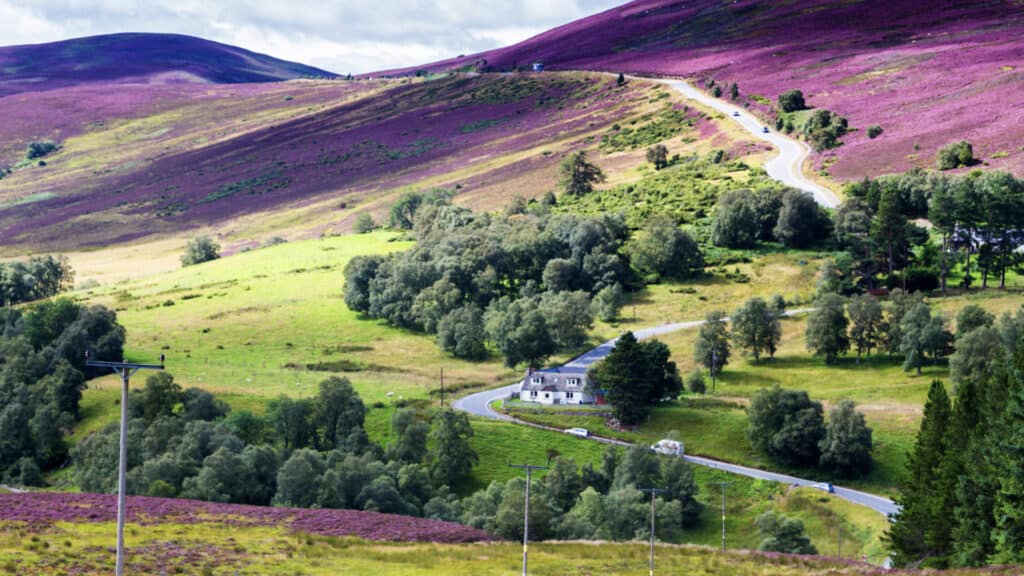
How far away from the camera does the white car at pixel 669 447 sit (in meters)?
84.6

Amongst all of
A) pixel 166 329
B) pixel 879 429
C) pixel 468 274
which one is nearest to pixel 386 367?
pixel 468 274

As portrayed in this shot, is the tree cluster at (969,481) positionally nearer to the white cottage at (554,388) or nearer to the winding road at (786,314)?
the winding road at (786,314)

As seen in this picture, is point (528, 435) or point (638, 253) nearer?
point (528, 435)

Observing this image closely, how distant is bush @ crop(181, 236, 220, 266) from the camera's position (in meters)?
169

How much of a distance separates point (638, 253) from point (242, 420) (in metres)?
56.3

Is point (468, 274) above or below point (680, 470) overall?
above

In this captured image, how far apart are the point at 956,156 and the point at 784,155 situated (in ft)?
97.7

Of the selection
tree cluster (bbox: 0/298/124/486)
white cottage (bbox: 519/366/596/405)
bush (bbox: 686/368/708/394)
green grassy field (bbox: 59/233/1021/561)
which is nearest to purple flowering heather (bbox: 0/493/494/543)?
green grassy field (bbox: 59/233/1021/561)

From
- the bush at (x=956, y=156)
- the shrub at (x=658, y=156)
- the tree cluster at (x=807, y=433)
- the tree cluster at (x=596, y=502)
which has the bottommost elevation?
the tree cluster at (x=596, y=502)

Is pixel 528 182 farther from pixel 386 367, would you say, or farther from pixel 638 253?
pixel 386 367

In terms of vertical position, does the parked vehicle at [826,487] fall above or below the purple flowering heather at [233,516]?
Result: below

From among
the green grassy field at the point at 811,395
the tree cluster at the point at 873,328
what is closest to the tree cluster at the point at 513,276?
the green grassy field at the point at 811,395

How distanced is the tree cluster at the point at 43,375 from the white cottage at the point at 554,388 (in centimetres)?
4029

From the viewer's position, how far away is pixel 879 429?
8431 centimetres
